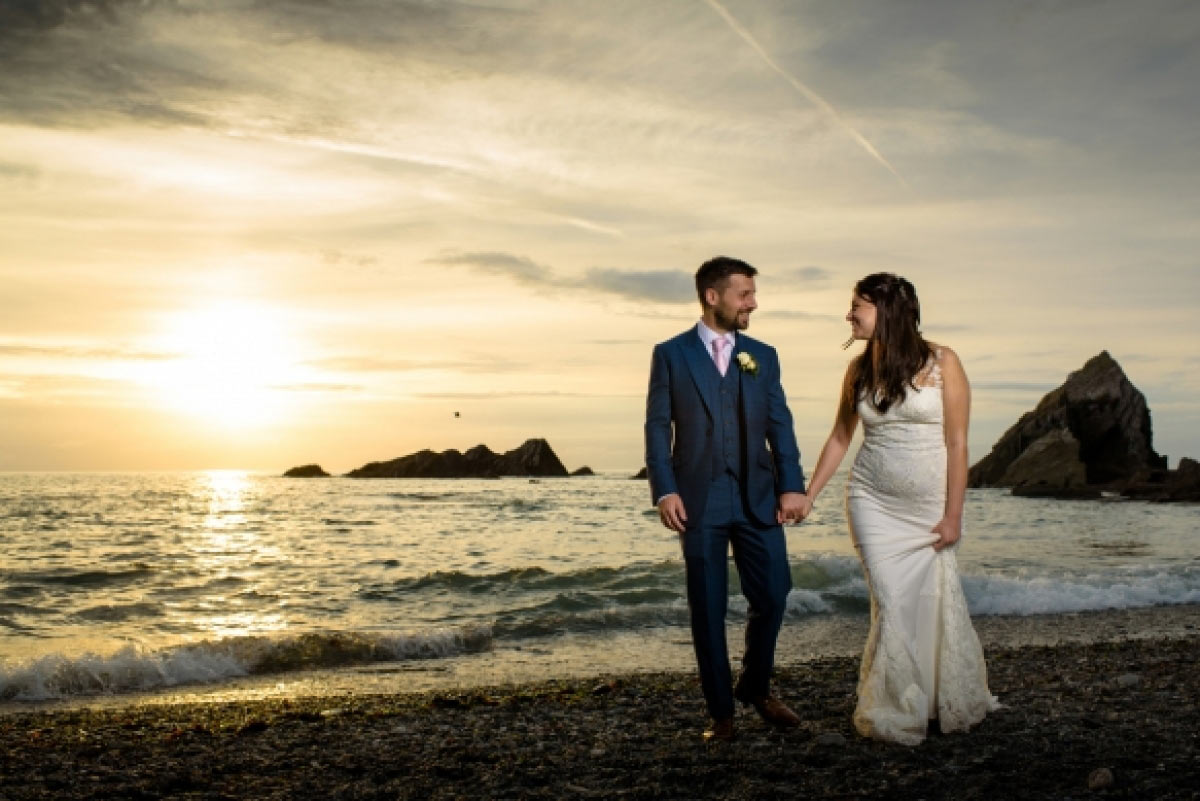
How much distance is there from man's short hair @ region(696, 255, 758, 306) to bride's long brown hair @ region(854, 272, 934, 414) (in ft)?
2.00

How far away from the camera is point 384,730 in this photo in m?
6.90

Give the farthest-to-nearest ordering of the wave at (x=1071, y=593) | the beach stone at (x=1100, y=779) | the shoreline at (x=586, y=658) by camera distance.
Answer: the wave at (x=1071, y=593)
the shoreline at (x=586, y=658)
the beach stone at (x=1100, y=779)

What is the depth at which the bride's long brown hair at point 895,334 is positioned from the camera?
17.5ft

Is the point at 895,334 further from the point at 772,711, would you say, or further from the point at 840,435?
the point at 772,711

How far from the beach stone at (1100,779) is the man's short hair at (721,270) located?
110 inches

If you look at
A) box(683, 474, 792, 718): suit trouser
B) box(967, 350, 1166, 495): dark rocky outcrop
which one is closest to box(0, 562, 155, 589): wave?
box(683, 474, 792, 718): suit trouser

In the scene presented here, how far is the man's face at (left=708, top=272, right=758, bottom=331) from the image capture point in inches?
210

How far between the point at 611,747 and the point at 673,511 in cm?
158

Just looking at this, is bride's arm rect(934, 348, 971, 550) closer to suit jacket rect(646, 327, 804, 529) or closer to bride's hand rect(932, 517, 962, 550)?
bride's hand rect(932, 517, 962, 550)

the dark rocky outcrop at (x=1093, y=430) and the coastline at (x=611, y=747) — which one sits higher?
the dark rocky outcrop at (x=1093, y=430)

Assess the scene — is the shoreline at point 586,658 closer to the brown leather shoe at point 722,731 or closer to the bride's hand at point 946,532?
the brown leather shoe at point 722,731

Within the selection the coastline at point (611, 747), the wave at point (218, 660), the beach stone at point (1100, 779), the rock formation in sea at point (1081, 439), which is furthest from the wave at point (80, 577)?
the rock formation in sea at point (1081, 439)

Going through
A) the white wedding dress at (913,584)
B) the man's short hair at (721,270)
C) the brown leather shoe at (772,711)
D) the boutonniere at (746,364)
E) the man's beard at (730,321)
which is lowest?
the brown leather shoe at (772,711)

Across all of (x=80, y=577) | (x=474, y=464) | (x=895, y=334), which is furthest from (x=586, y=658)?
(x=474, y=464)
